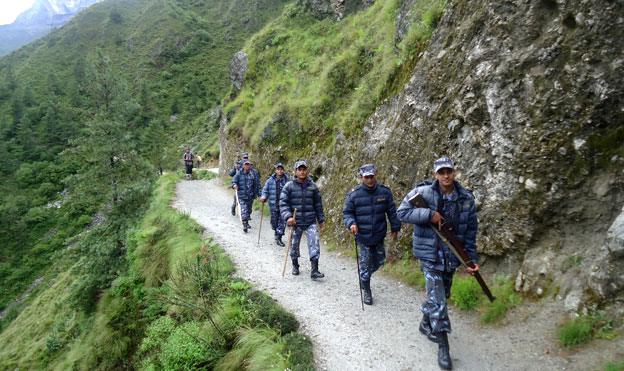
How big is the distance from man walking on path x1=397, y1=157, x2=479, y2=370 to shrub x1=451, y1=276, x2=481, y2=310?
1549mm

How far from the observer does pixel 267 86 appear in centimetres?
2509

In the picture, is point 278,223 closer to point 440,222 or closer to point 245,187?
point 245,187

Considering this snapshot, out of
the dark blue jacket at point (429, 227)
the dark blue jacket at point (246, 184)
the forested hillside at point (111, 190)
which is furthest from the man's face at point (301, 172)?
the dark blue jacket at point (246, 184)

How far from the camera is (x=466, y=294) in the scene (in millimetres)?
6914

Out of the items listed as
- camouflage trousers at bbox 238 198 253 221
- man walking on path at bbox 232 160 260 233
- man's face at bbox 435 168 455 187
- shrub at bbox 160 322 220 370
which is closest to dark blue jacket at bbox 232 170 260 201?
man walking on path at bbox 232 160 260 233

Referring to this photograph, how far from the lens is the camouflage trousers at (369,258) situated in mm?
7320

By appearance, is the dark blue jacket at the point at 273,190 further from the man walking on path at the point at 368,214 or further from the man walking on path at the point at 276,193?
the man walking on path at the point at 368,214

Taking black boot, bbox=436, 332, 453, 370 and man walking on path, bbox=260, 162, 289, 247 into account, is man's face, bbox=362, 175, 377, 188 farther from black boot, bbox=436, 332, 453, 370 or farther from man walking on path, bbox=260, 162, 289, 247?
man walking on path, bbox=260, 162, 289, 247

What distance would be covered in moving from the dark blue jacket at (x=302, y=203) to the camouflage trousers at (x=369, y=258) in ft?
6.29

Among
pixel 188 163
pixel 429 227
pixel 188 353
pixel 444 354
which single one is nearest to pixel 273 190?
pixel 188 353

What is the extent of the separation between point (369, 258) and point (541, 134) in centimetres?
364

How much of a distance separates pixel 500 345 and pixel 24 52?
15519 cm

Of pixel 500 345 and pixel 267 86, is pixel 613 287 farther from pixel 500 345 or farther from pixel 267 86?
pixel 267 86

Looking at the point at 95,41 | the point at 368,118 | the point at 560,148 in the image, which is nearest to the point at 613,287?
the point at 560,148
